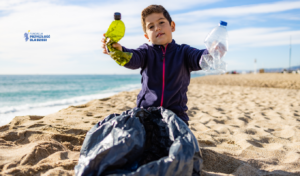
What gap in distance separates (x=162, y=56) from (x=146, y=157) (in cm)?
101

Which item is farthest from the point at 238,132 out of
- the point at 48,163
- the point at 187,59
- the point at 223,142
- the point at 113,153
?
the point at 48,163

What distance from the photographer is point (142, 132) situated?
1576 mm

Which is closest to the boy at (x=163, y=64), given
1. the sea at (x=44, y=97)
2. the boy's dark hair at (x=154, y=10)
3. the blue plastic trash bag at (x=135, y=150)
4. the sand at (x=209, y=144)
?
the boy's dark hair at (x=154, y=10)

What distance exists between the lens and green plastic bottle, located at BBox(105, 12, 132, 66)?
174 centimetres

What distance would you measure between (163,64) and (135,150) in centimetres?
95

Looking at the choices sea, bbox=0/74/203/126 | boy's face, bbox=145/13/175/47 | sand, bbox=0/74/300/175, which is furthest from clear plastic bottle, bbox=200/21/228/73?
sea, bbox=0/74/203/126

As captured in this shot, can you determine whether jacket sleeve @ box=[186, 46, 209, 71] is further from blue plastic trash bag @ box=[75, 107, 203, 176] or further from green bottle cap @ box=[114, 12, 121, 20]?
green bottle cap @ box=[114, 12, 121, 20]

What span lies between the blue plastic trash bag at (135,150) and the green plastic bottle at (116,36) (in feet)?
1.58

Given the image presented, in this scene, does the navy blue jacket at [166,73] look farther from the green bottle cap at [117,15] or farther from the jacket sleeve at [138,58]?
the green bottle cap at [117,15]

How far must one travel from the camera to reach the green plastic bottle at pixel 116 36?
1.74 meters

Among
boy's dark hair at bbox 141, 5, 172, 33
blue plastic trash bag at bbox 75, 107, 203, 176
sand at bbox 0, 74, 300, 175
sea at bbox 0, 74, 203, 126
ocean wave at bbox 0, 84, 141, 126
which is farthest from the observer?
sea at bbox 0, 74, 203, 126

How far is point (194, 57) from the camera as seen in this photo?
6.78ft

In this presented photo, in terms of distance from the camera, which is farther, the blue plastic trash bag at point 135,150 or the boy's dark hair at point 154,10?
the boy's dark hair at point 154,10

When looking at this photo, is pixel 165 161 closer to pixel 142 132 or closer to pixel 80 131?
pixel 142 132
